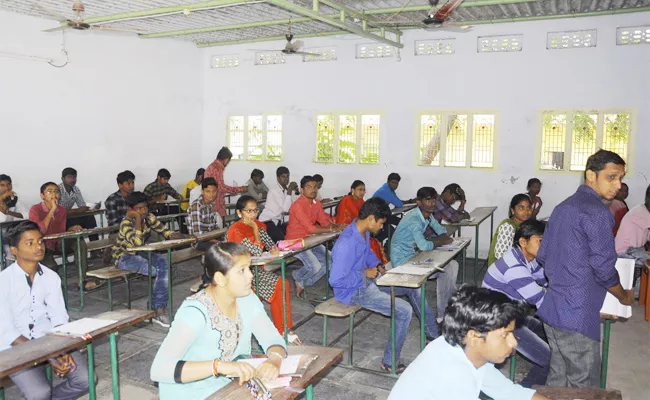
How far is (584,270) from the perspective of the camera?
268cm

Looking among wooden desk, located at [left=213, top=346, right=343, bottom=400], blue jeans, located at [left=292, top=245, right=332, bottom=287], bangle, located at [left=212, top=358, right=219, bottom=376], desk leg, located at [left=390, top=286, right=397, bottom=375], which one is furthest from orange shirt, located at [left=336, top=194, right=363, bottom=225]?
bangle, located at [left=212, top=358, right=219, bottom=376]

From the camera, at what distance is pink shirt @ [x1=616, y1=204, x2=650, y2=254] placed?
538 centimetres

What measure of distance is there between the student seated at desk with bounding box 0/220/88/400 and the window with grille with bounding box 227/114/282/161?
7.43 meters

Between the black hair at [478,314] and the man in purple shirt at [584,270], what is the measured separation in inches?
38.2

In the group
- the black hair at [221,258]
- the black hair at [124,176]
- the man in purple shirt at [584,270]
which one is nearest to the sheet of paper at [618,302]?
the man in purple shirt at [584,270]

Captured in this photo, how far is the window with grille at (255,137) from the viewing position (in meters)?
10.5

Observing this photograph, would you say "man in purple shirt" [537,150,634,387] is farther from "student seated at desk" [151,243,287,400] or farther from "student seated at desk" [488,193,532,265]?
"student seated at desk" [488,193,532,265]

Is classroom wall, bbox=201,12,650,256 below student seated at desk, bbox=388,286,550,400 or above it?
above

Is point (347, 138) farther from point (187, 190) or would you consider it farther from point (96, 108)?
point (96, 108)

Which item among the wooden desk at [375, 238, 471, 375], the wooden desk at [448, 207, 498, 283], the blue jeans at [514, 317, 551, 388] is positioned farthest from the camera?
the wooden desk at [448, 207, 498, 283]

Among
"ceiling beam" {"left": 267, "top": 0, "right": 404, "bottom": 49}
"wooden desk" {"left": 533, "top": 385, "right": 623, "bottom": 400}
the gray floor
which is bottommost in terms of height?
the gray floor

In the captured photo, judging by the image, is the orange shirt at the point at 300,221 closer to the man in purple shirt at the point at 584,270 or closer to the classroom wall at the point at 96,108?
the man in purple shirt at the point at 584,270

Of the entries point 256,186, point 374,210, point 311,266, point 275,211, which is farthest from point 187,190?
point 374,210

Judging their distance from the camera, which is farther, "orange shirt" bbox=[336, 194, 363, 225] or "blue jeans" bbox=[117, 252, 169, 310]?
"orange shirt" bbox=[336, 194, 363, 225]
